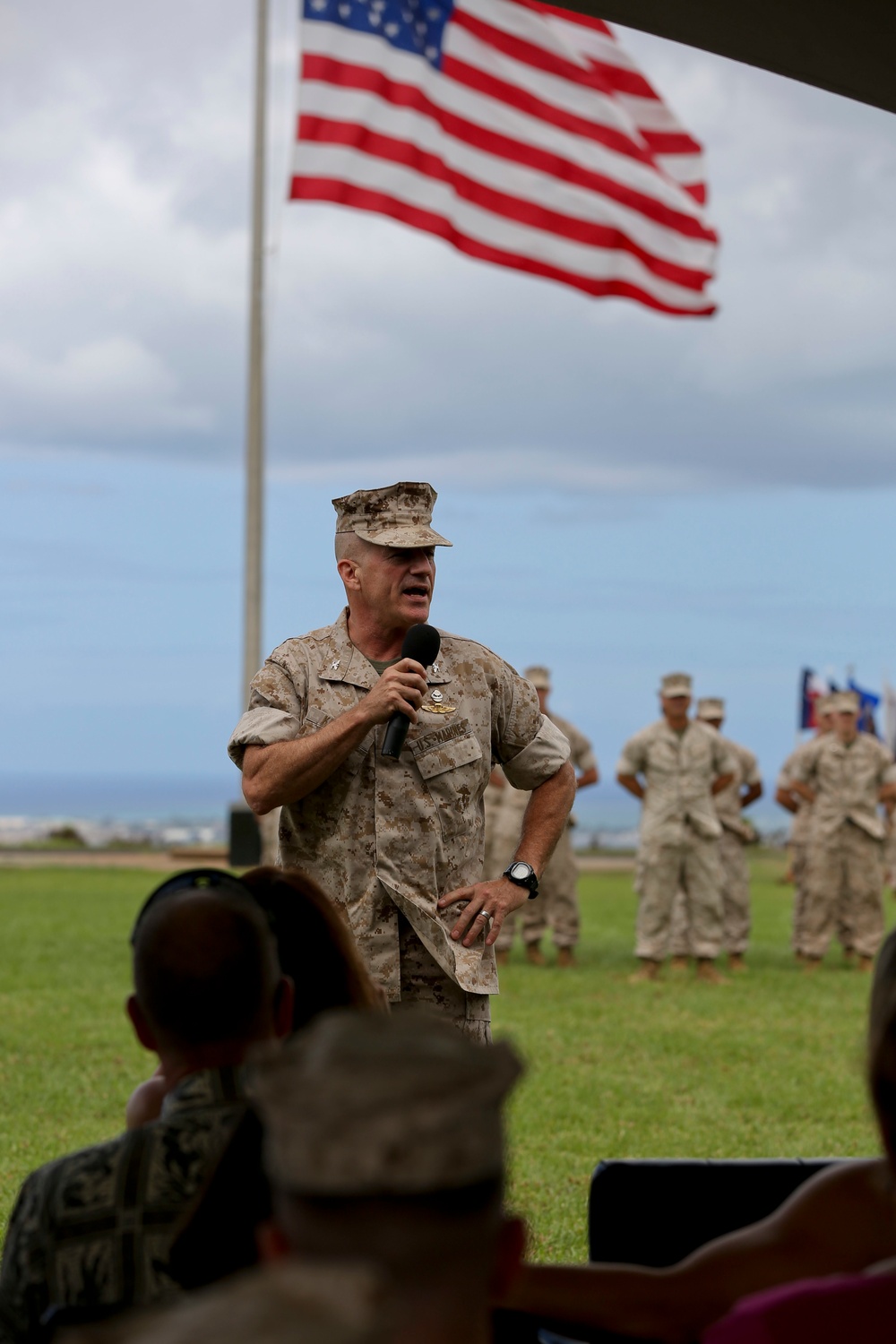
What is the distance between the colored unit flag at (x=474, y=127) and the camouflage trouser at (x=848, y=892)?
6051 mm

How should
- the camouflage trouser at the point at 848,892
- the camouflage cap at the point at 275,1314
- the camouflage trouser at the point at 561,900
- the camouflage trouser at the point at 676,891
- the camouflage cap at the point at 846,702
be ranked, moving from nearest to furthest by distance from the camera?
1. the camouflage cap at the point at 275,1314
2. the camouflage trouser at the point at 676,891
3. the camouflage trouser at the point at 561,900
4. the camouflage trouser at the point at 848,892
5. the camouflage cap at the point at 846,702

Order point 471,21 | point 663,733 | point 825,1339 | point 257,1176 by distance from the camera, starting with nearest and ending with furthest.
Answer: point 825,1339 < point 257,1176 < point 471,21 < point 663,733

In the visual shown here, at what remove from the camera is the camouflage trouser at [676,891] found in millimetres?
13664

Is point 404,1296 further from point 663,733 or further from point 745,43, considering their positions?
point 663,733

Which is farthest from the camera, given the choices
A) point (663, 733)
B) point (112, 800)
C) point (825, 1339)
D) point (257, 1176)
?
point (112, 800)

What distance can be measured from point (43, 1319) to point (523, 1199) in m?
4.50

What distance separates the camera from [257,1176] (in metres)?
1.77

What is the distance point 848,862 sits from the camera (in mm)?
14938

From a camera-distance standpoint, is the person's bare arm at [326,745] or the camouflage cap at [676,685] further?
the camouflage cap at [676,685]

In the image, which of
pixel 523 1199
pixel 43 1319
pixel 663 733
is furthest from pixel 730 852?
pixel 43 1319

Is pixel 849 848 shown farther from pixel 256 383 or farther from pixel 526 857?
pixel 526 857

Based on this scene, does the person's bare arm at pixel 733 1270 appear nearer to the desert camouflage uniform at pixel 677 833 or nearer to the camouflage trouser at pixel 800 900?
the desert camouflage uniform at pixel 677 833

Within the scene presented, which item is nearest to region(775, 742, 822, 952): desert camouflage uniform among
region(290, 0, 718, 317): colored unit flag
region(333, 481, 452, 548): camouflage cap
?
region(290, 0, 718, 317): colored unit flag

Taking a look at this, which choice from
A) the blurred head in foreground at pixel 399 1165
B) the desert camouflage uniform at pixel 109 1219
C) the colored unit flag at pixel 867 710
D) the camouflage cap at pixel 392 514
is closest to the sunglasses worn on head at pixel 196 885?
the desert camouflage uniform at pixel 109 1219
